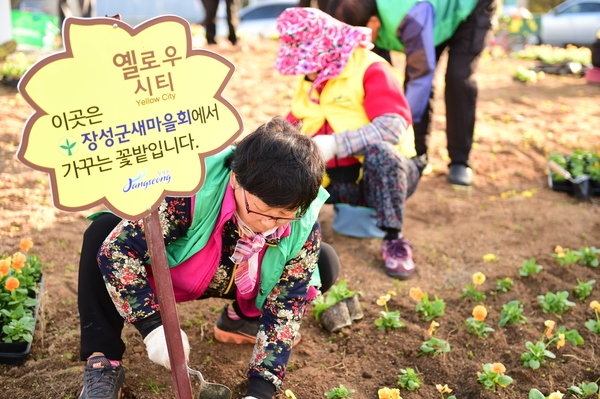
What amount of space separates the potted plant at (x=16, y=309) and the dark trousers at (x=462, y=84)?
2635 mm

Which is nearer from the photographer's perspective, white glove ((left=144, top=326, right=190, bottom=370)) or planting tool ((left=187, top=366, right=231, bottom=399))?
white glove ((left=144, top=326, right=190, bottom=370))

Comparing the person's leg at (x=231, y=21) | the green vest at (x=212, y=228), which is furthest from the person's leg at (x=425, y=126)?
the person's leg at (x=231, y=21)

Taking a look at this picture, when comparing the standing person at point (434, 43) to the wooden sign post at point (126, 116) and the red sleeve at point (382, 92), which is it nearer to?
the red sleeve at point (382, 92)

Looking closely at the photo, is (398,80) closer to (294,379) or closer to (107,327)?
(294,379)

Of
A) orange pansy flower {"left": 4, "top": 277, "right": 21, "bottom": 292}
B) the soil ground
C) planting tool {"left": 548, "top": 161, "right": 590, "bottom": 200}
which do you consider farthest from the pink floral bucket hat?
planting tool {"left": 548, "top": 161, "right": 590, "bottom": 200}

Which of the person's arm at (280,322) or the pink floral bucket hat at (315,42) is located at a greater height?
the pink floral bucket hat at (315,42)

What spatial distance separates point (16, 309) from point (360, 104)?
5.49 ft

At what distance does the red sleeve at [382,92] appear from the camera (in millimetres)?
2955

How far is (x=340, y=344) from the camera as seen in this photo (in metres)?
2.52

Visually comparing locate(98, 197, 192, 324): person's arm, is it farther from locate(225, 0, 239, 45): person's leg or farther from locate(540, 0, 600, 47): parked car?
locate(540, 0, 600, 47): parked car

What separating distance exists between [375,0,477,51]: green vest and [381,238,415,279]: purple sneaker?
3.70ft

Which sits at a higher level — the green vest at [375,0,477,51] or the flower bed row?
the green vest at [375,0,477,51]

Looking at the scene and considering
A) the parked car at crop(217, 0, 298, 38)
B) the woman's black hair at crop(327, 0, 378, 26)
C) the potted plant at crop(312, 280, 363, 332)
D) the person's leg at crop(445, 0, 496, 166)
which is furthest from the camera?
the parked car at crop(217, 0, 298, 38)

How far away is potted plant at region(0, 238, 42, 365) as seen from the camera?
7.13 ft
